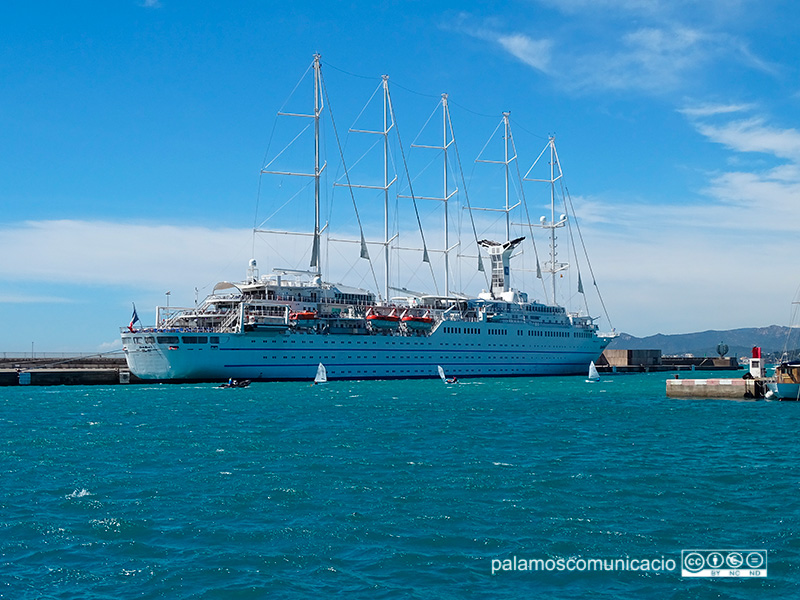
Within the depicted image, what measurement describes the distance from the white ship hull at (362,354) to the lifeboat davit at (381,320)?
3.78ft

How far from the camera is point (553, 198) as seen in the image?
330 ft

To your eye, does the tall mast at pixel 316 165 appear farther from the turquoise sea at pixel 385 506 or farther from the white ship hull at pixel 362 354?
the turquoise sea at pixel 385 506

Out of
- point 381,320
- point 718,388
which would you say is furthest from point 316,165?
point 718,388

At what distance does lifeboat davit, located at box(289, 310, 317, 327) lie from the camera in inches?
2653

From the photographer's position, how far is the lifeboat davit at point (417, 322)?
74919 millimetres

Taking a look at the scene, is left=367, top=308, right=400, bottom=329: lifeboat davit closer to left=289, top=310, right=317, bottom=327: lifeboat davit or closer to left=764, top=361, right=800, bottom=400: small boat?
left=289, top=310, right=317, bottom=327: lifeboat davit

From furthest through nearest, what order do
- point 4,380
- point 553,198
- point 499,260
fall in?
point 553,198 < point 499,260 < point 4,380

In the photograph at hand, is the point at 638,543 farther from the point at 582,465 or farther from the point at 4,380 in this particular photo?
the point at 4,380

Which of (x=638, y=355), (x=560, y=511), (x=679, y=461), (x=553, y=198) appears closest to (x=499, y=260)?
(x=553, y=198)

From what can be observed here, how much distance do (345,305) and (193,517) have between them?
58.1 meters

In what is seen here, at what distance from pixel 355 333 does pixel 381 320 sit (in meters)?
3.49

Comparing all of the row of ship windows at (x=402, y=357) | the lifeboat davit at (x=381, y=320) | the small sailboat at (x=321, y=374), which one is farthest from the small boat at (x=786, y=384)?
the lifeboat davit at (x=381, y=320)

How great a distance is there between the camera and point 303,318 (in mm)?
67625

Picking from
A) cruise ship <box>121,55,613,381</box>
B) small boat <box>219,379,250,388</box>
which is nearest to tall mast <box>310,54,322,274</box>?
cruise ship <box>121,55,613,381</box>
